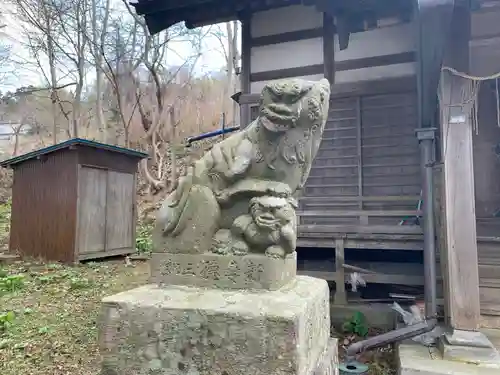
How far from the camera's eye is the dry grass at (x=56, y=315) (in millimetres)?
3699

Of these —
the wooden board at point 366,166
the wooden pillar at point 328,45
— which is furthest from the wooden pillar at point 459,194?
the wooden pillar at point 328,45

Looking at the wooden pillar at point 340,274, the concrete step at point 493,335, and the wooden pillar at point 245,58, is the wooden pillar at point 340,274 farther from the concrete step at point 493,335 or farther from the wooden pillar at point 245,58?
the wooden pillar at point 245,58

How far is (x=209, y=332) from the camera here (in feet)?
6.37

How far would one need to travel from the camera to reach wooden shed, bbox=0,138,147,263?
7.71 m

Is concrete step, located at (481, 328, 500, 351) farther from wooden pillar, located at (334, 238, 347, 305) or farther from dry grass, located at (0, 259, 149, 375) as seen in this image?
dry grass, located at (0, 259, 149, 375)

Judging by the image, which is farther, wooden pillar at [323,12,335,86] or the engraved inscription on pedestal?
wooden pillar at [323,12,335,86]

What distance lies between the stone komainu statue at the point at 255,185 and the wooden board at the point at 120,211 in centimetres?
666

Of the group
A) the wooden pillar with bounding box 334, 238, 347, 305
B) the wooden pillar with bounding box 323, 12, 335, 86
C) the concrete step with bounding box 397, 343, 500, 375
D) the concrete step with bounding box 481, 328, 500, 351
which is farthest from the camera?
the wooden pillar with bounding box 323, 12, 335, 86

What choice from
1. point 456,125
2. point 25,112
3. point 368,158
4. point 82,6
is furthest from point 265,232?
point 25,112

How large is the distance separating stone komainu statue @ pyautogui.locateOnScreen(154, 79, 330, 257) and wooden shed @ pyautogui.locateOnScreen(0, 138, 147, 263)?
6.12 metres

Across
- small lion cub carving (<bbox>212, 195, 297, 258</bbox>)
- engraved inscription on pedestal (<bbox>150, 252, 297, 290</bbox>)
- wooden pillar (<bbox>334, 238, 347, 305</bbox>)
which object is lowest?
wooden pillar (<bbox>334, 238, 347, 305</bbox>)

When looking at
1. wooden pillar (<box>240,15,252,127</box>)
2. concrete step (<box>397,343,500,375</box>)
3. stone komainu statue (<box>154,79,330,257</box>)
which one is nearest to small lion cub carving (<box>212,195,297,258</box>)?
stone komainu statue (<box>154,79,330,257</box>)

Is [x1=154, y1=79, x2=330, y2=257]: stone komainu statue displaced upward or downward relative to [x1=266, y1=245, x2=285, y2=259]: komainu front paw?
upward

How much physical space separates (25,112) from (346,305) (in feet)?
64.7
